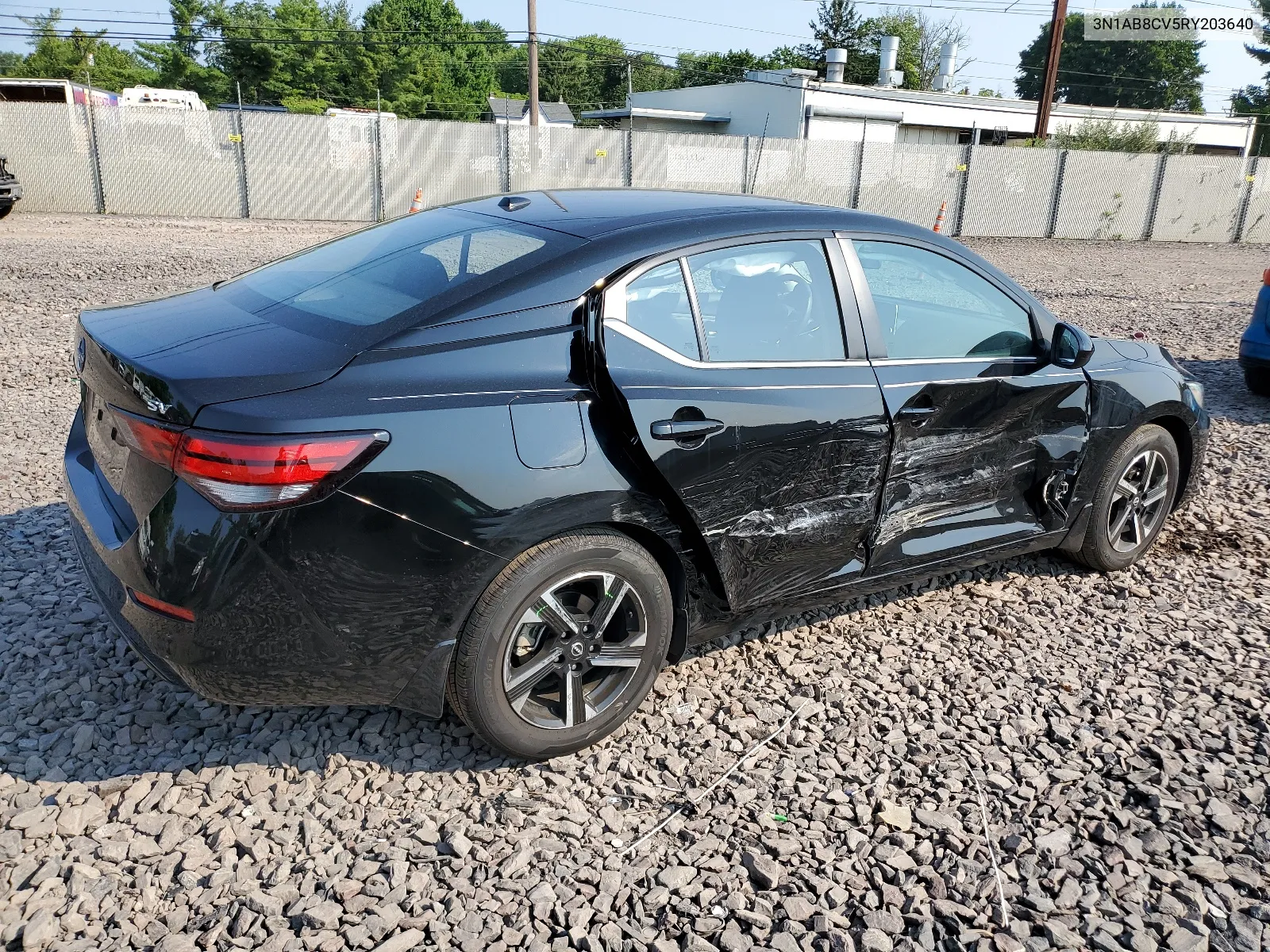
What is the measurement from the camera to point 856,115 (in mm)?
39219

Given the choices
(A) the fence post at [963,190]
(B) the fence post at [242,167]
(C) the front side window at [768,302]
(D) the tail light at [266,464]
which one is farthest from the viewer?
(A) the fence post at [963,190]

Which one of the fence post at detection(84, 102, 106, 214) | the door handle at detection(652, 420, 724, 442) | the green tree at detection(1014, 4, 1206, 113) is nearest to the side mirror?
the door handle at detection(652, 420, 724, 442)

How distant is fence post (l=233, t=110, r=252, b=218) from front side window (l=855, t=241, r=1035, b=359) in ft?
64.1

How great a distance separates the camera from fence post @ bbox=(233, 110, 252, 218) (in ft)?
66.1

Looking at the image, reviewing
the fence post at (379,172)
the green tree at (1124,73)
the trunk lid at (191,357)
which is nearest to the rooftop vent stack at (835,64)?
Answer: the fence post at (379,172)

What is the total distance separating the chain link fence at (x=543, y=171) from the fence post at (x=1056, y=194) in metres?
0.04

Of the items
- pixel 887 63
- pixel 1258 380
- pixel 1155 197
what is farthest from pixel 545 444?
pixel 887 63

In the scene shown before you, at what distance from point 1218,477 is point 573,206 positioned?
15.6 ft

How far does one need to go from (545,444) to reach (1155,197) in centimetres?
2846

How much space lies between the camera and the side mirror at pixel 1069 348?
3955 millimetres

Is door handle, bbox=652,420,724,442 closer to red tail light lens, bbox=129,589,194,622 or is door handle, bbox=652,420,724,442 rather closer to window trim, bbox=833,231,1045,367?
window trim, bbox=833,231,1045,367

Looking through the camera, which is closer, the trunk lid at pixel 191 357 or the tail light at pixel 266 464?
the tail light at pixel 266 464

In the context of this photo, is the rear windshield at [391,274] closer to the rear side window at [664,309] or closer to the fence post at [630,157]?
the rear side window at [664,309]

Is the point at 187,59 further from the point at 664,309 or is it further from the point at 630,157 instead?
the point at 664,309
